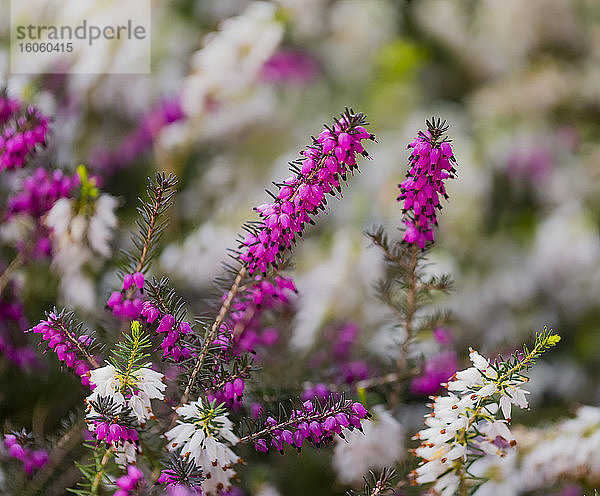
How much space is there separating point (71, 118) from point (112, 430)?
36.0 inches

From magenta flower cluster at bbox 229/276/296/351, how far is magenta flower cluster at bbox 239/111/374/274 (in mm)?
74

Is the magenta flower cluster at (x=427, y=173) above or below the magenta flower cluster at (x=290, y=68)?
below

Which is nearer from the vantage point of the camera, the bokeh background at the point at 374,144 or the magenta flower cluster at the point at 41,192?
the magenta flower cluster at the point at 41,192

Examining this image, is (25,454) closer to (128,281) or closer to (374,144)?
(128,281)

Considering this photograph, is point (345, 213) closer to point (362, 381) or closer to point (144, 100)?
point (144, 100)

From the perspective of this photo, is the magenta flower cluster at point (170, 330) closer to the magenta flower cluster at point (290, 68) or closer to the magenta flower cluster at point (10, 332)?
the magenta flower cluster at point (10, 332)

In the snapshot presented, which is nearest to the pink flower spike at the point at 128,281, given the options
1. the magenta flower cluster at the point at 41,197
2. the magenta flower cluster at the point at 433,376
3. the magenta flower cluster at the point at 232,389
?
the magenta flower cluster at the point at 232,389

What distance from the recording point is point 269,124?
4.49 feet

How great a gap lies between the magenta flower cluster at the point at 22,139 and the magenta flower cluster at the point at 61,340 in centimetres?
24

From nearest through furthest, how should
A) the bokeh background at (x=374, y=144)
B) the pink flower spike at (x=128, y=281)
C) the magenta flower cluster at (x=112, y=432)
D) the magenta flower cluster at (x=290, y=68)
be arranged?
1. the magenta flower cluster at (x=112, y=432)
2. the pink flower spike at (x=128, y=281)
3. the bokeh background at (x=374, y=144)
4. the magenta flower cluster at (x=290, y=68)

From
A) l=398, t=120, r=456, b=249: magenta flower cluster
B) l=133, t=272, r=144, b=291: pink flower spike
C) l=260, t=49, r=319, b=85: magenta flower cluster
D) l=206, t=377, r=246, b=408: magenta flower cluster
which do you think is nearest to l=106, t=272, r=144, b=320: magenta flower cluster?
l=133, t=272, r=144, b=291: pink flower spike

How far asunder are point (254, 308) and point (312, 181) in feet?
0.74

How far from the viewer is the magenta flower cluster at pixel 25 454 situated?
0.56 meters

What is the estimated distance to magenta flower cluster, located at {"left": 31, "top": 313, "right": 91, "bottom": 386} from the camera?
49cm
